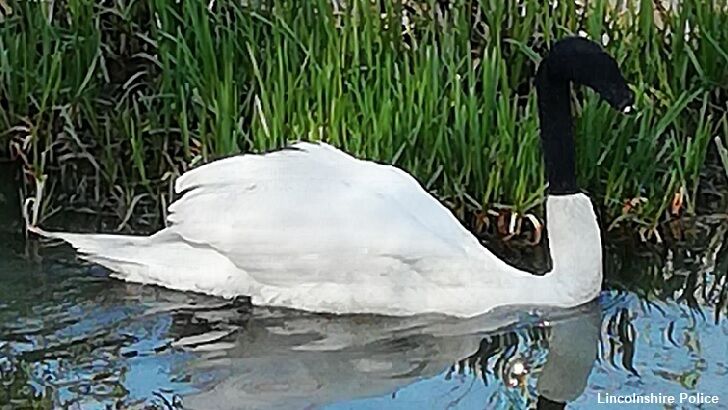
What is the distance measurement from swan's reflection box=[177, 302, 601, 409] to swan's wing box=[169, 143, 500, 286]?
5.8 inches

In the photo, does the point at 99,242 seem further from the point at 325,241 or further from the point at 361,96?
the point at 361,96

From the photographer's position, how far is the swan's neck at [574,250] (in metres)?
5.00

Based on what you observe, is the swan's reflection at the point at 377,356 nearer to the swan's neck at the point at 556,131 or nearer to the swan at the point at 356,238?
the swan at the point at 356,238

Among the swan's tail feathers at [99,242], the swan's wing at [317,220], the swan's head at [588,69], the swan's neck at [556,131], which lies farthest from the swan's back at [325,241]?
the swan's head at [588,69]

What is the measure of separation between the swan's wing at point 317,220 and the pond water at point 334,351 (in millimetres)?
181

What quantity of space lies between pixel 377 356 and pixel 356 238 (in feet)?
1.15

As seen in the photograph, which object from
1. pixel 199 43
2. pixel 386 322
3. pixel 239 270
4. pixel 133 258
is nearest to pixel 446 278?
pixel 386 322

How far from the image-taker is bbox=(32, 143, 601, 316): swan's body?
4875mm

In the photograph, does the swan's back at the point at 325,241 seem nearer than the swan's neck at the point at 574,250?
Yes

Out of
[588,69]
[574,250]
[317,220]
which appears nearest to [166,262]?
[317,220]

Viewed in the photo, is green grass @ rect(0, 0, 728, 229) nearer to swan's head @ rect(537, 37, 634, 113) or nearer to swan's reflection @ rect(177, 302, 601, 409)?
swan's head @ rect(537, 37, 634, 113)

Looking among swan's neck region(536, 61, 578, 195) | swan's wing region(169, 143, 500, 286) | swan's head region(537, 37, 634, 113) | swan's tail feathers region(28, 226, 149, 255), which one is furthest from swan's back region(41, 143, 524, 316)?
swan's head region(537, 37, 634, 113)

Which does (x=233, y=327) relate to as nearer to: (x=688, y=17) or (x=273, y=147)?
(x=273, y=147)

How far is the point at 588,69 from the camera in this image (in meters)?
5.09
